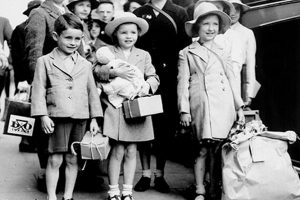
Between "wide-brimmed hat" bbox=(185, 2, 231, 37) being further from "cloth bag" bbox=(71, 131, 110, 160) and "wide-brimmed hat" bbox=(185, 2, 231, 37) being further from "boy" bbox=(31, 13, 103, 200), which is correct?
"cloth bag" bbox=(71, 131, 110, 160)

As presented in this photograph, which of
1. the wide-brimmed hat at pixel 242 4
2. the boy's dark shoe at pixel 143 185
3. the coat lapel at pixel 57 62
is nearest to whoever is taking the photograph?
the coat lapel at pixel 57 62

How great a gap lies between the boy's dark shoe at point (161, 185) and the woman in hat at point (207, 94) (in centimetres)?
41

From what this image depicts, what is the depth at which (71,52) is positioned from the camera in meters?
4.58

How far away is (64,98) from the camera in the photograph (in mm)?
4414

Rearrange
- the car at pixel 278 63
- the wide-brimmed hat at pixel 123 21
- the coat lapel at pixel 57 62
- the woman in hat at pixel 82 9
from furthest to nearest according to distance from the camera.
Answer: the car at pixel 278 63 → the woman in hat at pixel 82 9 → the wide-brimmed hat at pixel 123 21 → the coat lapel at pixel 57 62

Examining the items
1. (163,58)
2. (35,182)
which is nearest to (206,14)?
(163,58)

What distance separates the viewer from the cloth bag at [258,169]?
14.3ft

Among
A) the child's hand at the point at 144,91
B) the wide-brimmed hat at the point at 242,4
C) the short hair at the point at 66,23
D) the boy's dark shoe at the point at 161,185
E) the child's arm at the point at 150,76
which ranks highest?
the wide-brimmed hat at the point at 242,4

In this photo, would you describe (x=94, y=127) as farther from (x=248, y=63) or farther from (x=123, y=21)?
(x=248, y=63)

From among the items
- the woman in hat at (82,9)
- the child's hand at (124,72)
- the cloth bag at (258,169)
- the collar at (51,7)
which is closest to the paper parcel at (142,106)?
the child's hand at (124,72)

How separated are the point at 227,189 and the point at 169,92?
1.34m

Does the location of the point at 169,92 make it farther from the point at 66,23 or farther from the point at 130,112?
the point at 66,23

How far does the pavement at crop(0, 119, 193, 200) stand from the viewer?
4957mm

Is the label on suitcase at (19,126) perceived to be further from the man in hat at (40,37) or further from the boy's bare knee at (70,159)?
the boy's bare knee at (70,159)
